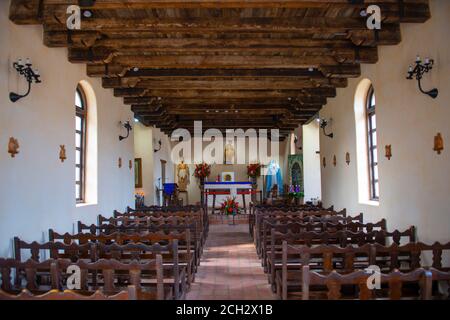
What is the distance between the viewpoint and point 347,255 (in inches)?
157

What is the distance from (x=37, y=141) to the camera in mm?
5707

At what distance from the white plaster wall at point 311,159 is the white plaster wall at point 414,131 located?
651 centimetres

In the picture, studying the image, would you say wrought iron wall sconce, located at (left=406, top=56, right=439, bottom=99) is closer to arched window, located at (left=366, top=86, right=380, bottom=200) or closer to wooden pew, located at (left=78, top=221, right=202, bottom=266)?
arched window, located at (left=366, top=86, right=380, bottom=200)

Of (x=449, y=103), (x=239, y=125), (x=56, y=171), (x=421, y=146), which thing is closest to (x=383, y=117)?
(x=421, y=146)

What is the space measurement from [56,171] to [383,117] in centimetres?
517

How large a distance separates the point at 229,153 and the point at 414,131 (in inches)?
550

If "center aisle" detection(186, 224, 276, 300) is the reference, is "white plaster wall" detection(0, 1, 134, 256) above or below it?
above

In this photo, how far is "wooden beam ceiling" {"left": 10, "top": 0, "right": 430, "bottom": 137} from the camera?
16.8 feet

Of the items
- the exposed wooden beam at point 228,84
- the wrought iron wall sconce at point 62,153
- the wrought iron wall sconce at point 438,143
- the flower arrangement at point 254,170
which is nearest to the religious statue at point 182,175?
the flower arrangement at point 254,170

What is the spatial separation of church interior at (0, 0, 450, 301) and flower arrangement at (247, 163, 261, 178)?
7916 millimetres

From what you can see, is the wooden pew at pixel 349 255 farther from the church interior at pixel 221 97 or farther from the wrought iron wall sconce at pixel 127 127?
the wrought iron wall sconce at pixel 127 127

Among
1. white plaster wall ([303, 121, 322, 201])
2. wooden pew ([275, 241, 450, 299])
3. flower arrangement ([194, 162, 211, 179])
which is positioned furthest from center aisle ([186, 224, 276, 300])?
flower arrangement ([194, 162, 211, 179])

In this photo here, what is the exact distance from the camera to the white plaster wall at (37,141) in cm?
493

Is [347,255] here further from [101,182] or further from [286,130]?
[286,130]
